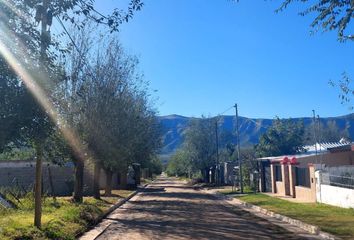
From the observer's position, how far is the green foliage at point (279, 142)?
6938 cm

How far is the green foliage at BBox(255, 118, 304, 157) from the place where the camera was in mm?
69375

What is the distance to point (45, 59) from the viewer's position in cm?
1066

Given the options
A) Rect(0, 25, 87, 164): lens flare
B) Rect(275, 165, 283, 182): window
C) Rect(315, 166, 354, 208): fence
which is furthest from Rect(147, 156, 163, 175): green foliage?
Rect(0, 25, 87, 164): lens flare

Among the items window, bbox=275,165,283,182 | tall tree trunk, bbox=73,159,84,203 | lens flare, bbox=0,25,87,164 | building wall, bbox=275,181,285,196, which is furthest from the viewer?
window, bbox=275,165,283,182

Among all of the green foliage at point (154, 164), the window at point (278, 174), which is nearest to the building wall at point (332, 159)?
the window at point (278, 174)

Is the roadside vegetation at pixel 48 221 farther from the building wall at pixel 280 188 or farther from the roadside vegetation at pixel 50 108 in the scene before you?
the building wall at pixel 280 188

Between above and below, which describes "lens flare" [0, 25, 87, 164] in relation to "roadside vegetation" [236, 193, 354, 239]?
above

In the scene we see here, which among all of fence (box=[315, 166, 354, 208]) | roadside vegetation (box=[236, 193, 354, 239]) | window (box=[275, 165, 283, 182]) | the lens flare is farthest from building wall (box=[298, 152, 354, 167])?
the lens flare

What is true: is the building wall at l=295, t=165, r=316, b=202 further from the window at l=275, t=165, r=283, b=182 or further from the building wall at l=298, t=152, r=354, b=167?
the window at l=275, t=165, r=283, b=182

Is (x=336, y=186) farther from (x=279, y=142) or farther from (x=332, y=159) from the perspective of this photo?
(x=279, y=142)

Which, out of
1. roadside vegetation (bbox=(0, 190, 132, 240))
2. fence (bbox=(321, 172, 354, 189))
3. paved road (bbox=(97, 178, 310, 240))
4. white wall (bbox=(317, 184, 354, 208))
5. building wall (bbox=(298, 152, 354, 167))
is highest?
building wall (bbox=(298, 152, 354, 167))

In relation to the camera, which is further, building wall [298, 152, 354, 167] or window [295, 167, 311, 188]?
building wall [298, 152, 354, 167]

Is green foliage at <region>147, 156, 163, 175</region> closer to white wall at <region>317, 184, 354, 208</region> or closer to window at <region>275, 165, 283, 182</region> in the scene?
window at <region>275, 165, 283, 182</region>

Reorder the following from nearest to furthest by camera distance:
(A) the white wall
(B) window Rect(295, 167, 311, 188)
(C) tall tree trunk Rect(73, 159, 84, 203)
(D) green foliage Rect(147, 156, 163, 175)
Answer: (A) the white wall, (C) tall tree trunk Rect(73, 159, 84, 203), (B) window Rect(295, 167, 311, 188), (D) green foliage Rect(147, 156, 163, 175)
